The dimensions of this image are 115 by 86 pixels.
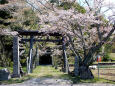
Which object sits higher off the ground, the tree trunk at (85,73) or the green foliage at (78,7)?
the green foliage at (78,7)

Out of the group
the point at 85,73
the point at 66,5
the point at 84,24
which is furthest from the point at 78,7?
the point at 85,73

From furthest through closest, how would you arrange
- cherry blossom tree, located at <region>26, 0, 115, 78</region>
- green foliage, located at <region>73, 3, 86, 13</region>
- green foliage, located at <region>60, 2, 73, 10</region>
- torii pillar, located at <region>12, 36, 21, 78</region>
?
green foliage, located at <region>73, 3, 86, 13</region>, green foliage, located at <region>60, 2, 73, 10</region>, torii pillar, located at <region>12, 36, 21, 78</region>, cherry blossom tree, located at <region>26, 0, 115, 78</region>

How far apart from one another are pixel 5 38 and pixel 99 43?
1225 cm

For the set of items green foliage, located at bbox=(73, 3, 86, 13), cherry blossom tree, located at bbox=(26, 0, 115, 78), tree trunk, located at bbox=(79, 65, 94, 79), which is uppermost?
green foliage, located at bbox=(73, 3, 86, 13)

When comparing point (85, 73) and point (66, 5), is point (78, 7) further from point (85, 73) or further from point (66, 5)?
point (85, 73)

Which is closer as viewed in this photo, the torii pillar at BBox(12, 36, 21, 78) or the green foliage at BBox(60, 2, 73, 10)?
the torii pillar at BBox(12, 36, 21, 78)

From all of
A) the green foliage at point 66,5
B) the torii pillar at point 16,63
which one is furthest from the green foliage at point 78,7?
the torii pillar at point 16,63

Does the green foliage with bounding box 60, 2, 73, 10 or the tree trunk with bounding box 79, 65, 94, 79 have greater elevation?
the green foliage with bounding box 60, 2, 73, 10

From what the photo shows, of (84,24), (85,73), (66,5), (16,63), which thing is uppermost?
(66,5)

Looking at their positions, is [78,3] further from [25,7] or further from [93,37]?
[25,7]

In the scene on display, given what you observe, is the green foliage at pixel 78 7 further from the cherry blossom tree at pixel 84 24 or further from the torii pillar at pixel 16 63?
the torii pillar at pixel 16 63

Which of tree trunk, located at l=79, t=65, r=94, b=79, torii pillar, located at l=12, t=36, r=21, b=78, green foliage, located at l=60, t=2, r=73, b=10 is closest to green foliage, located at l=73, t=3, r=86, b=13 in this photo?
green foliage, located at l=60, t=2, r=73, b=10

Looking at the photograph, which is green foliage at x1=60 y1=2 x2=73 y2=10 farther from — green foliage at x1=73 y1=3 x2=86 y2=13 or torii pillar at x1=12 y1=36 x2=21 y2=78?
torii pillar at x1=12 y1=36 x2=21 y2=78

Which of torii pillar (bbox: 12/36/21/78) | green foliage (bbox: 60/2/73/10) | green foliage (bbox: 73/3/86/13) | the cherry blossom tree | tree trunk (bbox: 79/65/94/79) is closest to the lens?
the cherry blossom tree
